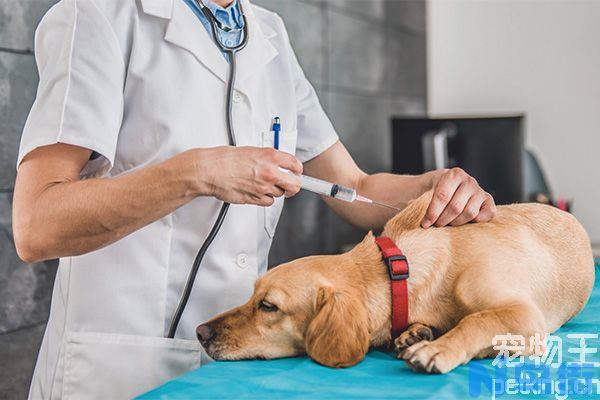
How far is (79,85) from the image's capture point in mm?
1126

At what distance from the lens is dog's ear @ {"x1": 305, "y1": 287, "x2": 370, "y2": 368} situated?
1022mm

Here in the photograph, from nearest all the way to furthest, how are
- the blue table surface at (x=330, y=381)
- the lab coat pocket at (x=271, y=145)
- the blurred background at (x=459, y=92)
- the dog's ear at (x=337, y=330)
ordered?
the blue table surface at (x=330, y=381) < the dog's ear at (x=337, y=330) < the lab coat pocket at (x=271, y=145) < the blurred background at (x=459, y=92)

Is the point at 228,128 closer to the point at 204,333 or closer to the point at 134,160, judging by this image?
the point at 134,160

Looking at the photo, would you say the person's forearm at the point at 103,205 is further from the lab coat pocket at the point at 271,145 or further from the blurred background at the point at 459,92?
the blurred background at the point at 459,92

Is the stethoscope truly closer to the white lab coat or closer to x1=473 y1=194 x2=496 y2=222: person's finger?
the white lab coat

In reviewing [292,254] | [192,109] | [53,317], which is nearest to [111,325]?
[53,317]

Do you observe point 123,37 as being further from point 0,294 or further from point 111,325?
point 0,294

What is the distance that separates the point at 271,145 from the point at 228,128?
124mm

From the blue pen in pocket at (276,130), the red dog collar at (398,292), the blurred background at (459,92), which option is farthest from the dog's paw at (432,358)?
the blurred background at (459,92)

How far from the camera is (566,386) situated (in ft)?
3.02

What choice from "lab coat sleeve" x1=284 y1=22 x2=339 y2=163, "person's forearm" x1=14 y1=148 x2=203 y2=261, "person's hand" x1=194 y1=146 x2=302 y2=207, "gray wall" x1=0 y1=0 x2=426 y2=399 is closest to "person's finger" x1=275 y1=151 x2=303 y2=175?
"person's hand" x1=194 y1=146 x2=302 y2=207

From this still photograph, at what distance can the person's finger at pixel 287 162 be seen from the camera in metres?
1.05

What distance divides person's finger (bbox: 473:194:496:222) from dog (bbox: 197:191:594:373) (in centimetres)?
1

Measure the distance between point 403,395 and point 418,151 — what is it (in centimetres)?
306
